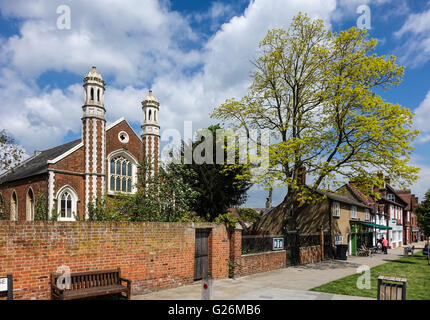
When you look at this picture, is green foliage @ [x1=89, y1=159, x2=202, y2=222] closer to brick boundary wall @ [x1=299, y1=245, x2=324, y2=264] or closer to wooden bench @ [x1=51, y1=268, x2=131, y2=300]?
wooden bench @ [x1=51, y1=268, x2=131, y2=300]

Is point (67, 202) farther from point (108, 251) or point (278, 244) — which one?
point (108, 251)

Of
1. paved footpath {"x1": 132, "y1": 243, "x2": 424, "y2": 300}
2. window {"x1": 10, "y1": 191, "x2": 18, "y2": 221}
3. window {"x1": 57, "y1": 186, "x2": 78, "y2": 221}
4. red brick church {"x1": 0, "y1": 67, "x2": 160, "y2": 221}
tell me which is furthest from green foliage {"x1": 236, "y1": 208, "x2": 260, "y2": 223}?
paved footpath {"x1": 132, "y1": 243, "x2": 424, "y2": 300}

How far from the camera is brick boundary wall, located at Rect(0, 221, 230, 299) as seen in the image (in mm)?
7668

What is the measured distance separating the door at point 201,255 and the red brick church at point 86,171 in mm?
13803

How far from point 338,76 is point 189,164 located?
1227 cm

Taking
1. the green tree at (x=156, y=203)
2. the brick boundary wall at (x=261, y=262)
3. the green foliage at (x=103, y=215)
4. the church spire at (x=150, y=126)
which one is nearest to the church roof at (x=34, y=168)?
the church spire at (x=150, y=126)

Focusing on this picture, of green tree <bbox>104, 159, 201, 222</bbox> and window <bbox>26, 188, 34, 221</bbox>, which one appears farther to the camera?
window <bbox>26, 188, 34, 221</bbox>

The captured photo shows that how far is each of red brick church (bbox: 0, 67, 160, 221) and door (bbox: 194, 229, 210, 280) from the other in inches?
543

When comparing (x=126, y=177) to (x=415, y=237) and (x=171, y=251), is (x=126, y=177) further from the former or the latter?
(x=415, y=237)

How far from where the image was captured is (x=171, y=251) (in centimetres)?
1161

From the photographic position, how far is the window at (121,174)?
3156cm

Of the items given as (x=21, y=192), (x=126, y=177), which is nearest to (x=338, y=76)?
(x=126, y=177)

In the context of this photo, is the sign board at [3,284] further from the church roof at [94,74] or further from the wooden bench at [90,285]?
the church roof at [94,74]
